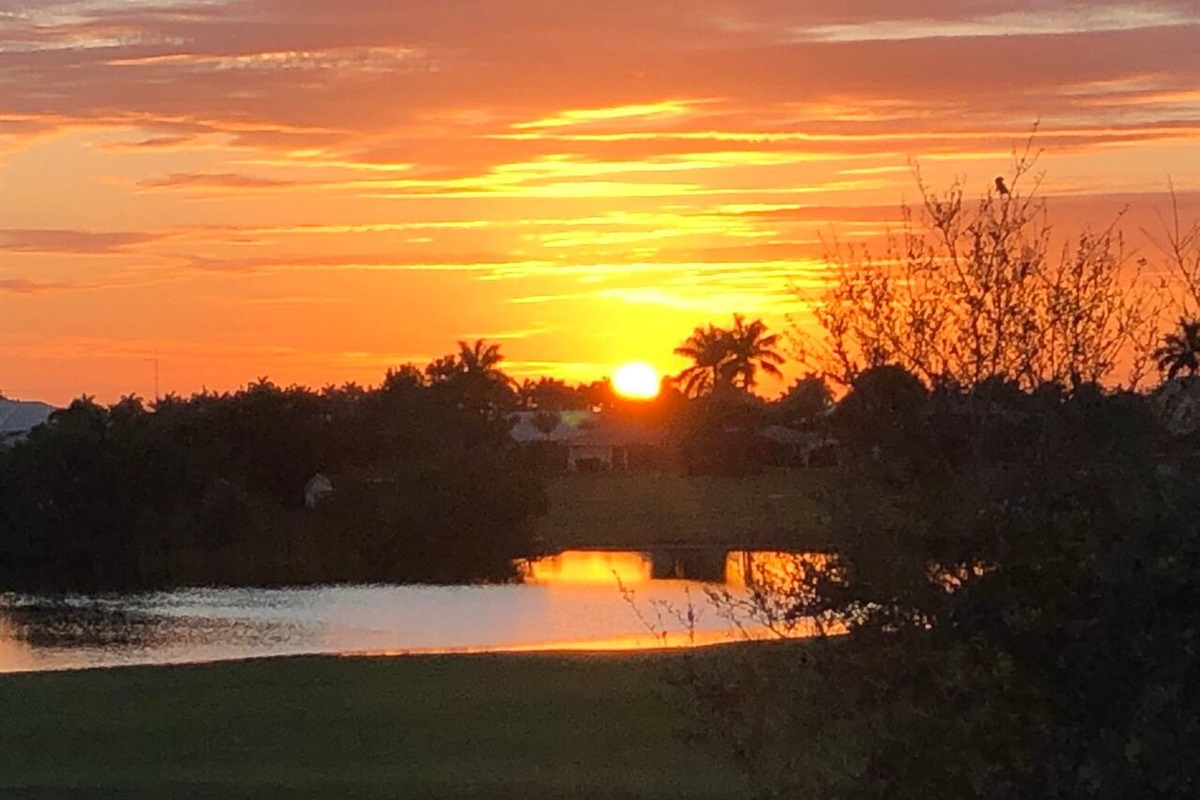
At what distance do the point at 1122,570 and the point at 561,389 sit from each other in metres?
146

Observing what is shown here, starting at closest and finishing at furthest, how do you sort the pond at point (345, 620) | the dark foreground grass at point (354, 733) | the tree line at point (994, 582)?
the tree line at point (994, 582) → the dark foreground grass at point (354, 733) → the pond at point (345, 620)

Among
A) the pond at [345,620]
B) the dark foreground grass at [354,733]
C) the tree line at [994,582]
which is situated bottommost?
the pond at [345,620]

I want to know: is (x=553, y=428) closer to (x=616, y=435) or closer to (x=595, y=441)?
(x=595, y=441)

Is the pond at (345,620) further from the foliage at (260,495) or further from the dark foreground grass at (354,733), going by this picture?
the foliage at (260,495)

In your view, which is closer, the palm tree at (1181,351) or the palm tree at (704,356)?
the palm tree at (1181,351)

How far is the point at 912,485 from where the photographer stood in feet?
24.7

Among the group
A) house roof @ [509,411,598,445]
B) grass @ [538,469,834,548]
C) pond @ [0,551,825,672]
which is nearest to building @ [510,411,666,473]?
house roof @ [509,411,598,445]

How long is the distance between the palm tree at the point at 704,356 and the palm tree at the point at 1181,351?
82.4 meters

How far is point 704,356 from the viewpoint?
93688 mm

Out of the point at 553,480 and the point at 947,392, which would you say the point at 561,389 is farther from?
the point at 947,392

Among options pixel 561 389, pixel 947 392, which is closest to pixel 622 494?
pixel 947 392

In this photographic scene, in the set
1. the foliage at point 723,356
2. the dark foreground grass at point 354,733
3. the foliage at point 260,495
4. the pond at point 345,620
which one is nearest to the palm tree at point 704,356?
the foliage at point 723,356

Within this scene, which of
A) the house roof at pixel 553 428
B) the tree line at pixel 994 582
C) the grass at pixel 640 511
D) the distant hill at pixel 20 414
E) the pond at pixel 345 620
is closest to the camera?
the tree line at pixel 994 582

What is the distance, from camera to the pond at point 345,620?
3272 centimetres
